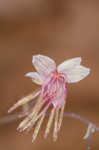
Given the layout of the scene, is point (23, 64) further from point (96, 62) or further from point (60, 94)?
point (60, 94)

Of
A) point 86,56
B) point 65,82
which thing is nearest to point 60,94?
point 65,82

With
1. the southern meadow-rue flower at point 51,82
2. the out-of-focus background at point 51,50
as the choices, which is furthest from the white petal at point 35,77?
the out-of-focus background at point 51,50

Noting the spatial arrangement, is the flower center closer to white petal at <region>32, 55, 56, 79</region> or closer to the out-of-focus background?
white petal at <region>32, 55, 56, 79</region>

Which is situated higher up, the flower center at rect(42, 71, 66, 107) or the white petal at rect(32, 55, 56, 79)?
the white petal at rect(32, 55, 56, 79)

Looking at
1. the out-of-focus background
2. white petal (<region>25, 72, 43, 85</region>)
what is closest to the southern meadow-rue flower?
white petal (<region>25, 72, 43, 85</region>)

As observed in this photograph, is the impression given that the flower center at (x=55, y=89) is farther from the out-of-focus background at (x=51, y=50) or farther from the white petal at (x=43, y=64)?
the out-of-focus background at (x=51, y=50)
